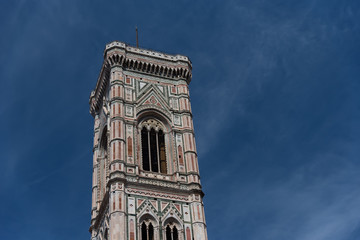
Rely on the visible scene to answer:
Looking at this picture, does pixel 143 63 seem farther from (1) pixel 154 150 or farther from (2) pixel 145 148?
(1) pixel 154 150

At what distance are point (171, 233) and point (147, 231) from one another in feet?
5.00

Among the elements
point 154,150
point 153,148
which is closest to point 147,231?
point 154,150

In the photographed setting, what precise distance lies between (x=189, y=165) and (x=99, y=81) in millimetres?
11592

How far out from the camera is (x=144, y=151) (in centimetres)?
3672

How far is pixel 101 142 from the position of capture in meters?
40.9

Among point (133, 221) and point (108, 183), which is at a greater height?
point (108, 183)

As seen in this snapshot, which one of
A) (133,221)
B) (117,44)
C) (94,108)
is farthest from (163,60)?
(133,221)

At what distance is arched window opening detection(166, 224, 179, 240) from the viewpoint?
32.4 m

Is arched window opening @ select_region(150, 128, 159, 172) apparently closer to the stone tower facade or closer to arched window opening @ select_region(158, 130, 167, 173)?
the stone tower facade

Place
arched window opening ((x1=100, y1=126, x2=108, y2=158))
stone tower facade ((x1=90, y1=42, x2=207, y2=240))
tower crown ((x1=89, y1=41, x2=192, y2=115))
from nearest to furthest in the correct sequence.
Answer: stone tower facade ((x1=90, y1=42, x2=207, y2=240))
arched window opening ((x1=100, y1=126, x2=108, y2=158))
tower crown ((x1=89, y1=41, x2=192, y2=115))

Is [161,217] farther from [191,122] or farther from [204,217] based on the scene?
[191,122]

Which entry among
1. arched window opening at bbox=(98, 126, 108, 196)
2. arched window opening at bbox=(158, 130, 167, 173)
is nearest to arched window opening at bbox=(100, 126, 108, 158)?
arched window opening at bbox=(98, 126, 108, 196)

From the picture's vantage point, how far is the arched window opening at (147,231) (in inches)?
1252

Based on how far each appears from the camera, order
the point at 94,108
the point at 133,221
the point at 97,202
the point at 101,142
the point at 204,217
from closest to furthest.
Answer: the point at 133,221
the point at 204,217
the point at 97,202
the point at 101,142
the point at 94,108
